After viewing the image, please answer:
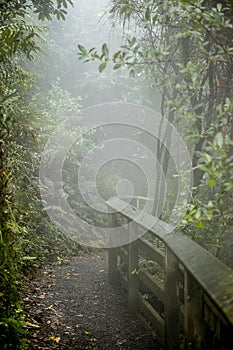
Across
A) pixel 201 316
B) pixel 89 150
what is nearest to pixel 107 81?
pixel 89 150

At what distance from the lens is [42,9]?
547cm

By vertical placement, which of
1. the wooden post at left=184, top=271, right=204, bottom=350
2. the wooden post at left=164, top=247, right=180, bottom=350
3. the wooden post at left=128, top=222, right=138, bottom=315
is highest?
the wooden post at left=128, top=222, right=138, bottom=315

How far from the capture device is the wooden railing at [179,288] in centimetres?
202

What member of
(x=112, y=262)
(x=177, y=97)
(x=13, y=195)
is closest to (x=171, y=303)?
(x=13, y=195)

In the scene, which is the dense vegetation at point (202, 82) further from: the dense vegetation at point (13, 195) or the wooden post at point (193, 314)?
the dense vegetation at point (13, 195)

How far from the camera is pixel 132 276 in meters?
4.92

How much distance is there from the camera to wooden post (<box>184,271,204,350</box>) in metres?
2.48

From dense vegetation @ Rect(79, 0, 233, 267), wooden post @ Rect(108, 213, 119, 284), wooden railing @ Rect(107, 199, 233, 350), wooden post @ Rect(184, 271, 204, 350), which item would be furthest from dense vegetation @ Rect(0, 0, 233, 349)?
wooden post @ Rect(108, 213, 119, 284)

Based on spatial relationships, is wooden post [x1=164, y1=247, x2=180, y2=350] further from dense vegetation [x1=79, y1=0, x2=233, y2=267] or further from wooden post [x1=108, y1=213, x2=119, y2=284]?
wooden post [x1=108, y1=213, x2=119, y2=284]

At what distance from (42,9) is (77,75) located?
13.9 metres

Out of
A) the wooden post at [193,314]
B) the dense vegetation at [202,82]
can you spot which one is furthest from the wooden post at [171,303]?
the wooden post at [193,314]

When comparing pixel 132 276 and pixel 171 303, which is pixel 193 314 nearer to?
pixel 171 303

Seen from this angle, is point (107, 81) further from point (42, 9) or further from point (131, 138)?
point (42, 9)

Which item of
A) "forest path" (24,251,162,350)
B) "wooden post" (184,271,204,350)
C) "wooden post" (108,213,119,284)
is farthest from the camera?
"wooden post" (108,213,119,284)
